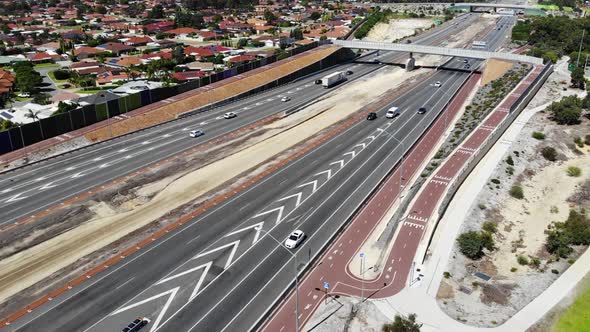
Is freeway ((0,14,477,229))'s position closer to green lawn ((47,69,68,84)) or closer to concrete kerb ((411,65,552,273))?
concrete kerb ((411,65,552,273))

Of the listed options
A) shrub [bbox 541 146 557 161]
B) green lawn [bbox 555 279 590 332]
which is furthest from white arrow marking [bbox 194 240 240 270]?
shrub [bbox 541 146 557 161]

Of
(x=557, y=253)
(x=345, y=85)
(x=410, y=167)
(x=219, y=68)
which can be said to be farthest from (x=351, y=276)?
(x=219, y=68)

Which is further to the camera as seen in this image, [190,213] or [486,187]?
[486,187]

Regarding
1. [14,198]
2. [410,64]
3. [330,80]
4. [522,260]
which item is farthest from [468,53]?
[14,198]

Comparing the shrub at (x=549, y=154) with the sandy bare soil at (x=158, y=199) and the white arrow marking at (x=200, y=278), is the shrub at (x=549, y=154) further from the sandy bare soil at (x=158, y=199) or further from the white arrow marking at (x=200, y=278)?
the white arrow marking at (x=200, y=278)

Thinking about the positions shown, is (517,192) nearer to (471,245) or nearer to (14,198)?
(471,245)

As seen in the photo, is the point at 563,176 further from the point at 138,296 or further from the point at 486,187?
the point at 138,296
